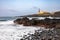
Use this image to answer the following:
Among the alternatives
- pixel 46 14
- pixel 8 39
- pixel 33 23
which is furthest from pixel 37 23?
pixel 46 14

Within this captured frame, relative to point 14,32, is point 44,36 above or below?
above

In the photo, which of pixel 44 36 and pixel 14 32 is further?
pixel 14 32

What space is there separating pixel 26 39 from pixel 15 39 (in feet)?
2.16

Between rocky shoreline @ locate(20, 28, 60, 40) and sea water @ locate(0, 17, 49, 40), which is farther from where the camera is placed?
sea water @ locate(0, 17, 49, 40)

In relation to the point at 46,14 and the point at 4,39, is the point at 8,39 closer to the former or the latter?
the point at 4,39

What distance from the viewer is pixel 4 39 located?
381 inches

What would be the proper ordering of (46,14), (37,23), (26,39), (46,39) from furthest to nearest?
1. (46,14)
2. (37,23)
3. (26,39)
4. (46,39)

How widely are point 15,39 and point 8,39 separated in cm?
43

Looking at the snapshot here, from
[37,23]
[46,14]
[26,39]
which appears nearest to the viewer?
[26,39]

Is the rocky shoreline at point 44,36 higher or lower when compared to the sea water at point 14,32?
higher

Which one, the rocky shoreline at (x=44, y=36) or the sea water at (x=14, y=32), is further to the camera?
the sea water at (x=14, y=32)

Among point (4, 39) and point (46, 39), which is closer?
point (46, 39)

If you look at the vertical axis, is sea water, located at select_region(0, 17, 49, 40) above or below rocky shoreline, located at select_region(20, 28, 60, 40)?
below

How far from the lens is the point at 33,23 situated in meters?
24.9
